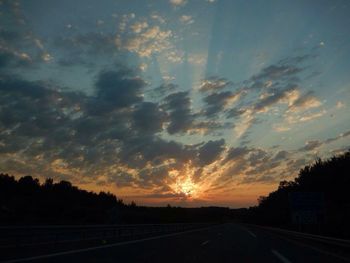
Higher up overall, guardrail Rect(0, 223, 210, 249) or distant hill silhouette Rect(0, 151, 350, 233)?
distant hill silhouette Rect(0, 151, 350, 233)

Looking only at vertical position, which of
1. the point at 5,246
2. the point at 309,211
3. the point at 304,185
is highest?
the point at 304,185

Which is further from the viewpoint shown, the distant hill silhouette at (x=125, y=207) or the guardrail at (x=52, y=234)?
the distant hill silhouette at (x=125, y=207)

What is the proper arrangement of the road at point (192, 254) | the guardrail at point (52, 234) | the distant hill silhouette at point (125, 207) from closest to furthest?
the road at point (192, 254), the guardrail at point (52, 234), the distant hill silhouette at point (125, 207)

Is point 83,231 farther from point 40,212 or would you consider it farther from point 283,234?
point 40,212

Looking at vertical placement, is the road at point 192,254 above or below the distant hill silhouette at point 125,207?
below

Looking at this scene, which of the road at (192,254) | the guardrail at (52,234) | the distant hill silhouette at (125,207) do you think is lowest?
the road at (192,254)

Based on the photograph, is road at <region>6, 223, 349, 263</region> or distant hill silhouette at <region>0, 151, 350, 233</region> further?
distant hill silhouette at <region>0, 151, 350, 233</region>

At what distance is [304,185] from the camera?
101m

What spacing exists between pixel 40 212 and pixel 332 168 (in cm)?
6008

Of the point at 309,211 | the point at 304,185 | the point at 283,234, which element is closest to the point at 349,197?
the point at 304,185

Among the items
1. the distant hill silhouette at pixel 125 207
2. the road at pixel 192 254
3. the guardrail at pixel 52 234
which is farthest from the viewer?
the distant hill silhouette at pixel 125 207

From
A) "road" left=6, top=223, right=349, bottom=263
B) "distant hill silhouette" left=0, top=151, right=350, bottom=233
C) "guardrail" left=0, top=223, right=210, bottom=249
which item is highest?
"distant hill silhouette" left=0, top=151, right=350, bottom=233

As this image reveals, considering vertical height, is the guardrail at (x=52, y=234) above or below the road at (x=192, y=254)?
above

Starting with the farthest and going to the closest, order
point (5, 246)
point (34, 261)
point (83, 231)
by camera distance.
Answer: point (83, 231), point (5, 246), point (34, 261)
